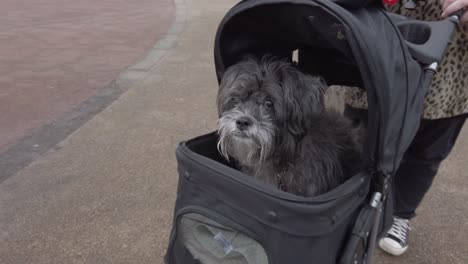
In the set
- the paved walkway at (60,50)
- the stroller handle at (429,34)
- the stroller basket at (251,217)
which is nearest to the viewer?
the stroller basket at (251,217)

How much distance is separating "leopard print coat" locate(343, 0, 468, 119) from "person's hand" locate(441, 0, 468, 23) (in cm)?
13

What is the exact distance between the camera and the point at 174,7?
12.3m

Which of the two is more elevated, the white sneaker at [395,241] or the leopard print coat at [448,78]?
the leopard print coat at [448,78]

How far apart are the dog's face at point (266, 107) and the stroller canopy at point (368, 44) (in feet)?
0.52

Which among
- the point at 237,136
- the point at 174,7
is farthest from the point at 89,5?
the point at 237,136

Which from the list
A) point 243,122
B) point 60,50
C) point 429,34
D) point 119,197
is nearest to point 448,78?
point 429,34

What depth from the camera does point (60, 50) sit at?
288 inches

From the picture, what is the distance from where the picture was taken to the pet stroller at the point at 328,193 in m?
1.44

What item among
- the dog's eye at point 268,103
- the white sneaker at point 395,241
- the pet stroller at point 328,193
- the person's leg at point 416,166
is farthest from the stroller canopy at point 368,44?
the white sneaker at point 395,241

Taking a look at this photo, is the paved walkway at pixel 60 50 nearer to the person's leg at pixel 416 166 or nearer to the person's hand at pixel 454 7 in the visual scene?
the person's leg at pixel 416 166

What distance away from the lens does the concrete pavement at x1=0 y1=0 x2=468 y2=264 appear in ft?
9.34

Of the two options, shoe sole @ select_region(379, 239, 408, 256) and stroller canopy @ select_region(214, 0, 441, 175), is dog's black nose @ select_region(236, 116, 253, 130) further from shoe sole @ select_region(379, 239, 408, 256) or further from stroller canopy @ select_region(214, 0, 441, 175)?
shoe sole @ select_region(379, 239, 408, 256)

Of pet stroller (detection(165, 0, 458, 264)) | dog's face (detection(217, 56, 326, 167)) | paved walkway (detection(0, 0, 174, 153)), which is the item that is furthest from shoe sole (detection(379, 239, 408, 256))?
paved walkway (detection(0, 0, 174, 153))

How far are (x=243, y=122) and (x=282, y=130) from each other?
0.21 metres
